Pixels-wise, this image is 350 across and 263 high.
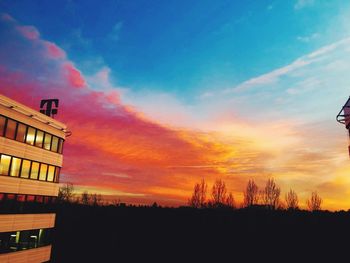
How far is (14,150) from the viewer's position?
33000mm

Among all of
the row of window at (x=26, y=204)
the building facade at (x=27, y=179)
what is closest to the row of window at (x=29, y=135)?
the building facade at (x=27, y=179)

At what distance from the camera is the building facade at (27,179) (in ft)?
104

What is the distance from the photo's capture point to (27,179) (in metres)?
35.5

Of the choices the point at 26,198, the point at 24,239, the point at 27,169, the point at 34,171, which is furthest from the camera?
the point at 34,171

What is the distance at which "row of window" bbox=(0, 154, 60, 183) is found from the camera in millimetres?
32062

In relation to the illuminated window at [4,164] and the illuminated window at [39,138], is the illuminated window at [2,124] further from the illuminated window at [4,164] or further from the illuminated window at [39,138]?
the illuminated window at [39,138]

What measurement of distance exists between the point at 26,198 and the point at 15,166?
451 cm

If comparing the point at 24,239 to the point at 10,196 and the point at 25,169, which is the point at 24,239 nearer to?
the point at 10,196

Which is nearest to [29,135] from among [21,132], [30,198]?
[21,132]

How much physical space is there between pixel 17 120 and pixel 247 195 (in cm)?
8170

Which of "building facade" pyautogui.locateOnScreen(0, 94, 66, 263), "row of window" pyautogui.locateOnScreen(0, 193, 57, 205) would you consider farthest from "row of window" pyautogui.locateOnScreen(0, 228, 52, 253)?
"row of window" pyautogui.locateOnScreen(0, 193, 57, 205)

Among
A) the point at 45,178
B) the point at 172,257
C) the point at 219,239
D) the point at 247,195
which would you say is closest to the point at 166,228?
the point at 172,257

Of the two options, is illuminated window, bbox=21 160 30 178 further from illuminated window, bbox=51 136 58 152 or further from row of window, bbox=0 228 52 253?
row of window, bbox=0 228 52 253

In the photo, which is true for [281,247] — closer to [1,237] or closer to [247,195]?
[247,195]
